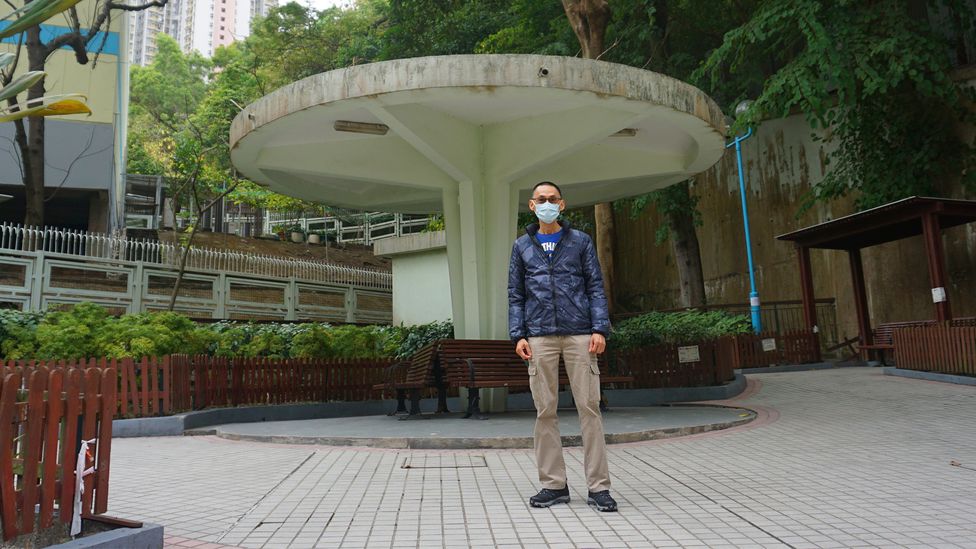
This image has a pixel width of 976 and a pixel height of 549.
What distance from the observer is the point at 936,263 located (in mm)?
14133

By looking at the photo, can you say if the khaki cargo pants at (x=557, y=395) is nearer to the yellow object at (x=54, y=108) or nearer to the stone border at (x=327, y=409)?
the yellow object at (x=54, y=108)

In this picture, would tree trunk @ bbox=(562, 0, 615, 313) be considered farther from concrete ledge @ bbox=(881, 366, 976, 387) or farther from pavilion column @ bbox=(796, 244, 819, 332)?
concrete ledge @ bbox=(881, 366, 976, 387)

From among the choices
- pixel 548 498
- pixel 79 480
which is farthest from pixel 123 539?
pixel 548 498

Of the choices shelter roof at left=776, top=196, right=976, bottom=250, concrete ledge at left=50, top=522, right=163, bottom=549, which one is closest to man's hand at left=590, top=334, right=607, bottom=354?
concrete ledge at left=50, top=522, right=163, bottom=549

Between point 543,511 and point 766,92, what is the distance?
13133 millimetres

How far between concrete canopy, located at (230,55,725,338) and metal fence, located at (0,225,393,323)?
8921 mm

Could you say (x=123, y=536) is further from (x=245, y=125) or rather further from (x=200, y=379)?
(x=200, y=379)

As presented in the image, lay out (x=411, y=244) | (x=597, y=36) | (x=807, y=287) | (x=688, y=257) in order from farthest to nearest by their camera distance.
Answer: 1. (x=688, y=257)
2. (x=411, y=244)
3. (x=807, y=287)
4. (x=597, y=36)

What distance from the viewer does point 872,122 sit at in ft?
59.3

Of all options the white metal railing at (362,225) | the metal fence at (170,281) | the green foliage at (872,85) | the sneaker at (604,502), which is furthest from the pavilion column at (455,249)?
the white metal railing at (362,225)

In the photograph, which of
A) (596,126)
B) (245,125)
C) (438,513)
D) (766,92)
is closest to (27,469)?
(438,513)

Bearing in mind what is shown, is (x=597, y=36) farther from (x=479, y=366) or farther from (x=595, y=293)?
(x=595, y=293)

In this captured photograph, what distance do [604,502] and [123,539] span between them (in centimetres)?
279

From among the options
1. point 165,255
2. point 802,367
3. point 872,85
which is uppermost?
point 872,85
